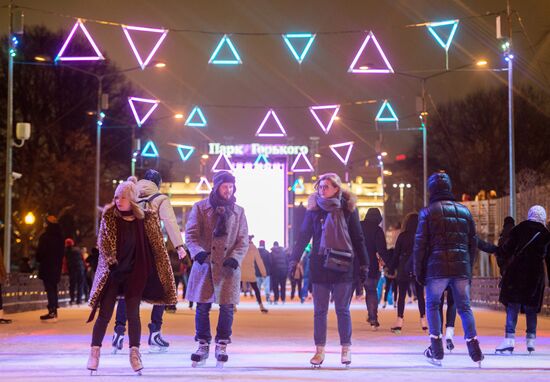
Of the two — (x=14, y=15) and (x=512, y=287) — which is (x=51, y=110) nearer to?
(x=14, y=15)

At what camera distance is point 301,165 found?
6569 cm

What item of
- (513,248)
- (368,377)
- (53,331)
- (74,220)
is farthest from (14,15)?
(74,220)

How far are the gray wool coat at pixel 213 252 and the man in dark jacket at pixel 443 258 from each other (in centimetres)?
179

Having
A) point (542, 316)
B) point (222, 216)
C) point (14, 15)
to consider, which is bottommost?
point (542, 316)

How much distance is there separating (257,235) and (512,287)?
43097 mm

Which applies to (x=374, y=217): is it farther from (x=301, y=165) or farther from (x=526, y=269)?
(x=301, y=165)

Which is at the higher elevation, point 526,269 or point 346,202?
point 346,202

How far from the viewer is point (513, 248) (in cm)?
1411

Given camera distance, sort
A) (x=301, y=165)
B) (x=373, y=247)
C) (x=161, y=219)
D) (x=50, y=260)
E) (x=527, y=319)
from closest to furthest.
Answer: (x=161, y=219)
(x=527, y=319)
(x=373, y=247)
(x=50, y=260)
(x=301, y=165)

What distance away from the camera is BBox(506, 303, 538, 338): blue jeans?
1355 centimetres

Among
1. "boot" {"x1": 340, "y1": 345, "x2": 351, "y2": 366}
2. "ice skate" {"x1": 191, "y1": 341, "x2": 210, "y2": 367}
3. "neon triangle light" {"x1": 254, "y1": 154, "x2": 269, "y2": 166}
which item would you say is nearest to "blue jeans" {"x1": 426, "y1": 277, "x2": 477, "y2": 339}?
"boot" {"x1": 340, "y1": 345, "x2": 351, "y2": 366}

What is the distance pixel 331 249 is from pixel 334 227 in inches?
9.7

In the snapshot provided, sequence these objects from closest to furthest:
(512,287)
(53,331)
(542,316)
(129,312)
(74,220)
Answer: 1. (129,312)
2. (512,287)
3. (53,331)
4. (542,316)
5. (74,220)

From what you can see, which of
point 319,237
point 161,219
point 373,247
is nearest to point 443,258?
point 319,237
